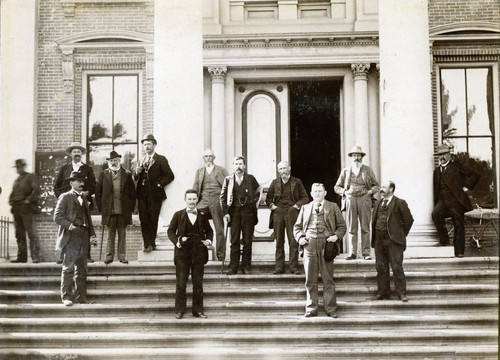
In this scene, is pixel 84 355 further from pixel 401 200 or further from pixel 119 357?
pixel 401 200

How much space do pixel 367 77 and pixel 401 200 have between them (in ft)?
13.3

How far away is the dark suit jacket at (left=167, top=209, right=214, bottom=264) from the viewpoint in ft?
31.0

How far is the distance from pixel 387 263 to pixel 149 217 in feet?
11.8

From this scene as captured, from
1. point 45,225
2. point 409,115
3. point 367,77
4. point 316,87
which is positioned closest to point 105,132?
point 45,225

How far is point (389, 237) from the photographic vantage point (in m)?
9.80

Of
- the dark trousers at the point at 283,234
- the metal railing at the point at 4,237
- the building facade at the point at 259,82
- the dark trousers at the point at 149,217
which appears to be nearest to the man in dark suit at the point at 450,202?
the building facade at the point at 259,82

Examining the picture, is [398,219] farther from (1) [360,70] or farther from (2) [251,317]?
(1) [360,70]

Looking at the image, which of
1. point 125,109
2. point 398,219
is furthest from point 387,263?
point 125,109

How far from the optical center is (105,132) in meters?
13.8

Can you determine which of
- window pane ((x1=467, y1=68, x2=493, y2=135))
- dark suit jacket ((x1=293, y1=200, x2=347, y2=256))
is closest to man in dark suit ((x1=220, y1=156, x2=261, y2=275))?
dark suit jacket ((x1=293, y1=200, x2=347, y2=256))

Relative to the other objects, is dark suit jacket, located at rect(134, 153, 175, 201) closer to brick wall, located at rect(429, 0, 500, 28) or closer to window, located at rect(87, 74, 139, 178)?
window, located at rect(87, 74, 139, 178)

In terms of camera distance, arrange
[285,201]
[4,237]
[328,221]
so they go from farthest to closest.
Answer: [4,237] < [285,201] < [328,221]

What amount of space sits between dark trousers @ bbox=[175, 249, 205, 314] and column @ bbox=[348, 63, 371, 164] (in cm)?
497

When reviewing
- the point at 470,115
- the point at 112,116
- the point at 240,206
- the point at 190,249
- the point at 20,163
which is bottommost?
the point at 190,249
